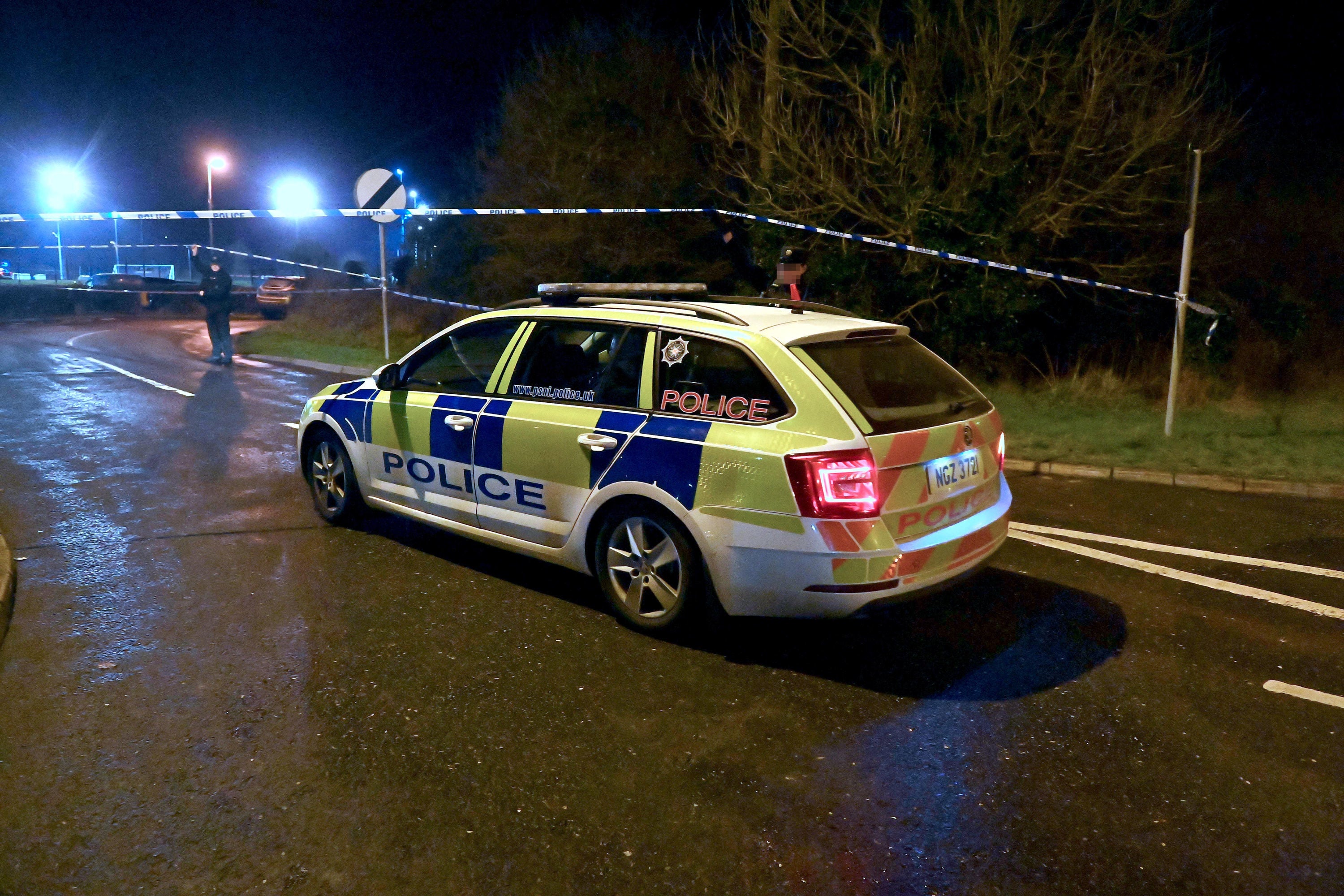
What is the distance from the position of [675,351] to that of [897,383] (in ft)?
3.45

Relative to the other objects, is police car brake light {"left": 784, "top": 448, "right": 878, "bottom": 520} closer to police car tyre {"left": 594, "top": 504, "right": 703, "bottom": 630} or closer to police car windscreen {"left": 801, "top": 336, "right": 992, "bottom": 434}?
police car windscreen {"left": 801, "top": 336, "right": 992, "bottom": 434}

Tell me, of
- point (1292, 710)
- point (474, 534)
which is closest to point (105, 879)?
point (474, 534)

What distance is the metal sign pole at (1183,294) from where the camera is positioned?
9.42 metres

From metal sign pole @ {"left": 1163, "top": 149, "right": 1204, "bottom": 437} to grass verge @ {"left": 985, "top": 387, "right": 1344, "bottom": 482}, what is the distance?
31cm

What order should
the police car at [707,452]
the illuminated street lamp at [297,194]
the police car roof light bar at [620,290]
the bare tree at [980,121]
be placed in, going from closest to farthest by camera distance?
the police car at [707,452] → the police car roof light bar at [620,290] → the bare tree at [980,121] → the illuminated street lamp at [297,194]

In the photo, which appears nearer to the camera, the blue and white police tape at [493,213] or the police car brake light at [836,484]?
the police car brake light at [836,484]

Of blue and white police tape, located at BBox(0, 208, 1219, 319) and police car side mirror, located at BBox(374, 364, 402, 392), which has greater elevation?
blue and white police tape, located at BBox(0, 208, 1219, 319)

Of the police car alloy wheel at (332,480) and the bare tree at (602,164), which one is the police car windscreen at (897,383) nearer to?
the police car alloy wheel at (332,480)

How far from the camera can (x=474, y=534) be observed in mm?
5984

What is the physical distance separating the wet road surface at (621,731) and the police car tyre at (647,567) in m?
0.17

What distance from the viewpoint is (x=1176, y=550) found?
662 cm

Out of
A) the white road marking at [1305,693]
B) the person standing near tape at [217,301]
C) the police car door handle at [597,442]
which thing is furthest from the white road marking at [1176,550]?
the person standing near tape at [217,301]

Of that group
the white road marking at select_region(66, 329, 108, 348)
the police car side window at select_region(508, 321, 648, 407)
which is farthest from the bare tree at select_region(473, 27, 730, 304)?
the police car side window at select_region(508, 321, 648, 407)

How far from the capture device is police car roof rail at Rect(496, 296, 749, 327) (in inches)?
200
